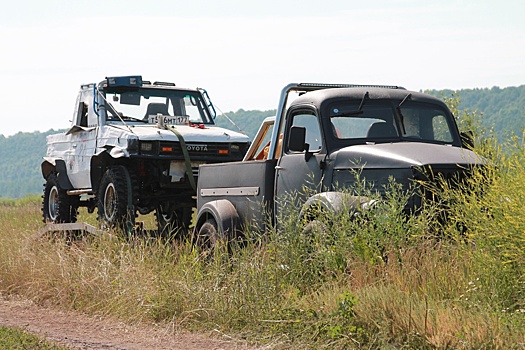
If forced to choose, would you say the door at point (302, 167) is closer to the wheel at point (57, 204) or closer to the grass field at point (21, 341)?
the grass field at point (21, 341)

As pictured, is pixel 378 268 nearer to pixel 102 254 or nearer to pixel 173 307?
pixel 173 307

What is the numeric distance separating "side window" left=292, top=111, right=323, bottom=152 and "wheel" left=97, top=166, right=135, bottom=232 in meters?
4.33

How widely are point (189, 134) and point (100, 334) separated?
21.4ft

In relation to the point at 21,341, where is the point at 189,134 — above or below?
above

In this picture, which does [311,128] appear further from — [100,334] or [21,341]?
[21,341]

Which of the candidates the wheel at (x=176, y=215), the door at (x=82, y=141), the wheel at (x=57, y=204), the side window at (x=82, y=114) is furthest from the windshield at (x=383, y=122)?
the wheel at (x=57, y=204)

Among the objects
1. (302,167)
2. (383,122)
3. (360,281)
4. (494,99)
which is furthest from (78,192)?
(494,99)

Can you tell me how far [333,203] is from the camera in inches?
371

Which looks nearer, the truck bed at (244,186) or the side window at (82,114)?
the truck bed at (244,186)

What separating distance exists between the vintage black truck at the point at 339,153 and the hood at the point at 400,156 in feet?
0.03

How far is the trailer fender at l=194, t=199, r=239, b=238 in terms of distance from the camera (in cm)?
1112

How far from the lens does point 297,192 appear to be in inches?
402

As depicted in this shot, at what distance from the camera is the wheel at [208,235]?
11309 mm

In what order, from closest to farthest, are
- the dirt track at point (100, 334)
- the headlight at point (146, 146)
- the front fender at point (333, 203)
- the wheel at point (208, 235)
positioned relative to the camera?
the dirt track at point (100, 334) < the front fender at point (333, 203) < the wheel at point (208, 235) < the headlight at point (146, 146)
